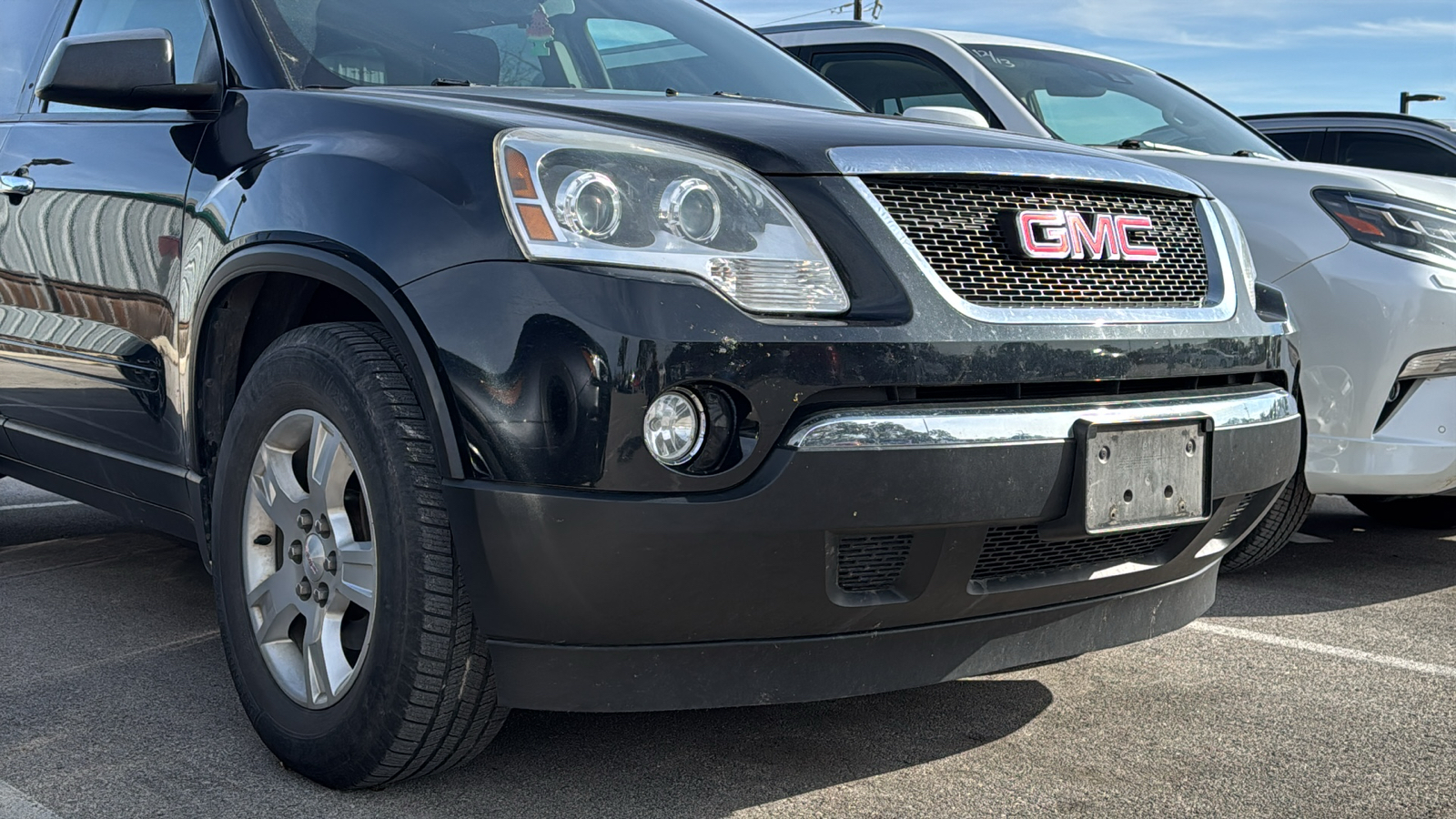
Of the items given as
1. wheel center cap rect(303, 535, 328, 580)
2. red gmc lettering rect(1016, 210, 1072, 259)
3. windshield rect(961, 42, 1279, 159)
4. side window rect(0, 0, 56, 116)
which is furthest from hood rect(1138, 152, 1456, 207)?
side window rect(0, 0, 56, 116)

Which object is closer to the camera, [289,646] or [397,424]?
[397,424]

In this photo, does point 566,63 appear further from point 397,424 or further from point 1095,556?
point 1095,556

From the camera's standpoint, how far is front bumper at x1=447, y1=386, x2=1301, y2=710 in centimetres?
210

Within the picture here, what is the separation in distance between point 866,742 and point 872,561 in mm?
665

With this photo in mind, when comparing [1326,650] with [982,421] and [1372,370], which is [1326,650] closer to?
[1372,370]

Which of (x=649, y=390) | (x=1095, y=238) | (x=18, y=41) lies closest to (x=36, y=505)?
(x=18, y=41)

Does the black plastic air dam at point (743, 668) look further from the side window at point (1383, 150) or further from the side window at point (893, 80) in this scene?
the side window at point (1383, 150)

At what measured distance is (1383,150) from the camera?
23.2 ft

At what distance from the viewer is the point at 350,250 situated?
2.37 meters

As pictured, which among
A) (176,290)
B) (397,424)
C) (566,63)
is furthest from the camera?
(566,63)

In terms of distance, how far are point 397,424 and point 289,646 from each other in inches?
26.1

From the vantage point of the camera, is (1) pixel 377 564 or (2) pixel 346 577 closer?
(1) pixel 377 564

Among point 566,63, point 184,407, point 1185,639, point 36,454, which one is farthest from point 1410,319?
point 36,454

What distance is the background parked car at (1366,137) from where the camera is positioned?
6957 mm
